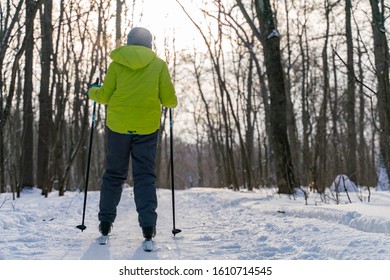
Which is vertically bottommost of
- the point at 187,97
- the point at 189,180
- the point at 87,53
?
the point at 189,180

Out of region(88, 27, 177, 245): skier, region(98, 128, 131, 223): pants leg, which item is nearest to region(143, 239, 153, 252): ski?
region(88, 27, 177, 245): skier

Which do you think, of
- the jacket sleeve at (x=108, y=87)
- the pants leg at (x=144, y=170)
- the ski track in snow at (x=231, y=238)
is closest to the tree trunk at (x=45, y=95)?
the ski track in snow at (x=231, y=238)

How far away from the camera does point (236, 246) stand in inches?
119

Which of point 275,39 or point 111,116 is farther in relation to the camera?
point 275,39

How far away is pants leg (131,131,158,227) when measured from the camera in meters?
3.35

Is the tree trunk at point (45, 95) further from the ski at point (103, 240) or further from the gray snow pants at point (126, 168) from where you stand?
the ski at point (103, 240)

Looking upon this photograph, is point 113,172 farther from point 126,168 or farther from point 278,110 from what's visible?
point 278,110

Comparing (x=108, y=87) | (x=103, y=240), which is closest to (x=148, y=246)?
(x=103, y=240)

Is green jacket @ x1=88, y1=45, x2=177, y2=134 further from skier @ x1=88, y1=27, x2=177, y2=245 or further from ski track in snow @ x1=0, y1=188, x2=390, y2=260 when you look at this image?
ski track in snow @ x1=0, y1=188, x2=390, y2=260
